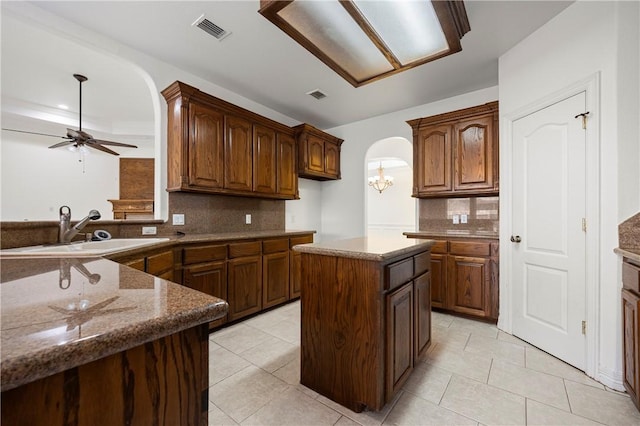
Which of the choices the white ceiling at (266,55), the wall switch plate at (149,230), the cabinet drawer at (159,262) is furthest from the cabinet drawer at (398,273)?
the wall switch plate at (149,230)

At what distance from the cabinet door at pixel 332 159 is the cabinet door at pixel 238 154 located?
4.78ft

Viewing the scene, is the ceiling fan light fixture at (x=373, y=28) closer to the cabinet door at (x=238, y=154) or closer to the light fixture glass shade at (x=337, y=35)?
the light fixture glass shade at (x=337, y=35)

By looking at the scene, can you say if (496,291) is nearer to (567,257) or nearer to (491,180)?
(567,257)

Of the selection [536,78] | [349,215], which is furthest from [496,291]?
[349,215]

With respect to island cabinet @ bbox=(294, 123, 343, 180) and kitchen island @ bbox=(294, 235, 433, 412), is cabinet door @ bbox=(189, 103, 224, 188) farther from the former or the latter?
kitchen island @ bbox=(294, 235, 433, 412)

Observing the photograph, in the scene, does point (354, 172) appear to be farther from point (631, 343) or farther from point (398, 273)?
point (631, 343)

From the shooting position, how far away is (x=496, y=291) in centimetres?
275

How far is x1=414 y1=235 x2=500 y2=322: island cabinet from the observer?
2.77m

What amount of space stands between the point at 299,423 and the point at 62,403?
1383 millimetres

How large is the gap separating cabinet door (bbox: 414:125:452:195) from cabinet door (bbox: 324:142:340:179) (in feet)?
4.61

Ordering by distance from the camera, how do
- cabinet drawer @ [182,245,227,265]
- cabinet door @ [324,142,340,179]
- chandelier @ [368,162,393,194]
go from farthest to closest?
chandelier @ [368,162,393,194]
cabinet door @ [324,142,340,179]
cabinet drawer @ [182,245,227,265]

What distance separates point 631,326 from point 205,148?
3531 mm

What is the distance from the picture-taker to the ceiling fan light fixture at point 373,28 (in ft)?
5.50

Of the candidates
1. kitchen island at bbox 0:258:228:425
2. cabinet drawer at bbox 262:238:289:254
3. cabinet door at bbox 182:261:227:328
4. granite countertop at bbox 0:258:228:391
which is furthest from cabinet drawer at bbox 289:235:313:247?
kitchen island at bbox 0:258:228:425
